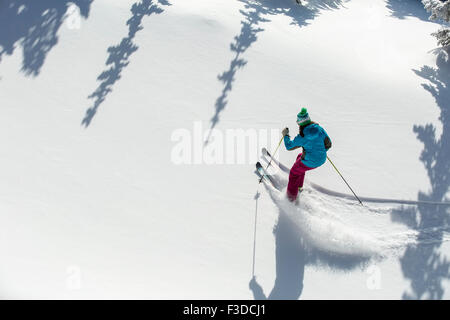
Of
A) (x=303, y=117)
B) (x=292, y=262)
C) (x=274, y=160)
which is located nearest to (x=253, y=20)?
(x=274, y=160)

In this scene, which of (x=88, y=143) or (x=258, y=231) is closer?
(x=258, y=231)

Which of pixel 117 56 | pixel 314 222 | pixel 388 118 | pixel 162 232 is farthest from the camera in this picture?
pixel 117 56

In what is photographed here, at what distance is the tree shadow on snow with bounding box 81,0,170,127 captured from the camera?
574 cm

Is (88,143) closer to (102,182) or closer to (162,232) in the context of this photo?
(102,182)

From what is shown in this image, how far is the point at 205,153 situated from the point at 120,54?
307 cm

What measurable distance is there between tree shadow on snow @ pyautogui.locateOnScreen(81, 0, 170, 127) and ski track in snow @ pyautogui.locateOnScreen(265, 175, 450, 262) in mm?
3567

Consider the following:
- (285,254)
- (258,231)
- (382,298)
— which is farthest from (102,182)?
(382,298)

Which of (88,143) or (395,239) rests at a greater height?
(88,143)

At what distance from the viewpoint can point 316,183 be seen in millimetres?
5059

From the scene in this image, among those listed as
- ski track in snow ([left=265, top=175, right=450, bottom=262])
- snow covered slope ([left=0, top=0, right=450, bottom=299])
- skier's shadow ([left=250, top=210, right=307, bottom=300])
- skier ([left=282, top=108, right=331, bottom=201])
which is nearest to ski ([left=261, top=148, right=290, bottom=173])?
snow covered slope ([left=0, top=0, right=450, bottom=299])

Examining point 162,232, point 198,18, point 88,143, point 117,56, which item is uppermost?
point 198,18

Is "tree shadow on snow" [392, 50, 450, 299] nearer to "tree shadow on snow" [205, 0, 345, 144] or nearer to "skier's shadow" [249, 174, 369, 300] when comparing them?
"skier's shadow" [249, 174, 369, 300]

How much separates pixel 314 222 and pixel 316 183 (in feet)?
2.49

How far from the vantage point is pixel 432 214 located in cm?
476
